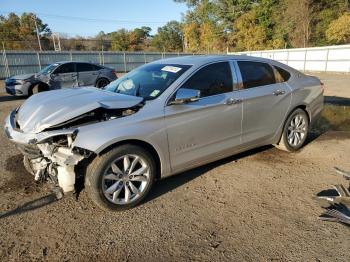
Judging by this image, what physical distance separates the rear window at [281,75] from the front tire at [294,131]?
59 cm

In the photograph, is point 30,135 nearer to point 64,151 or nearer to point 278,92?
point 64,151

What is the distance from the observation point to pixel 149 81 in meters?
4.30

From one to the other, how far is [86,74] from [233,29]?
44369 mm

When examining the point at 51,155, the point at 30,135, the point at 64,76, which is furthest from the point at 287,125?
the point at 64,76

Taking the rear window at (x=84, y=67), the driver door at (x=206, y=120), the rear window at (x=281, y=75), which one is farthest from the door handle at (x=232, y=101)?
the rear window at (x=84, y=67)

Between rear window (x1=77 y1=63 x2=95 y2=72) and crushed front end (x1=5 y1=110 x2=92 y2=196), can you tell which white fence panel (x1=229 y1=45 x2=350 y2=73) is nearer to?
rear window (x1=77 y1=63 x2=95 y2=72)

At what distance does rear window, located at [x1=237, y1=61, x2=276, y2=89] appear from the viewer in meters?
4.65

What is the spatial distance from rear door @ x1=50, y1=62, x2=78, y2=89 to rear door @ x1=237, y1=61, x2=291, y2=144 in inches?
394

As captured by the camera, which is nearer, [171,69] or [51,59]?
[171,69]

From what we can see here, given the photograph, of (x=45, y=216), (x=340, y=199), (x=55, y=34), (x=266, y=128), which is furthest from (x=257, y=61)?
(x=55, y=34)

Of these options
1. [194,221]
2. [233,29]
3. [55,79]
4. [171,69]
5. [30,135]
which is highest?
[233,29]

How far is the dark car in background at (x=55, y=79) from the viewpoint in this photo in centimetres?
1262

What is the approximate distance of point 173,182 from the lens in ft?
14.4

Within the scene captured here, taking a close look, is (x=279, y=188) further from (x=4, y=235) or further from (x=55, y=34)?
(x=55, y=34)
